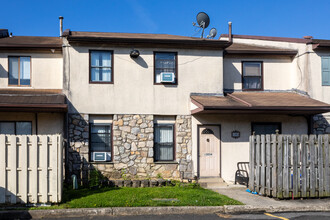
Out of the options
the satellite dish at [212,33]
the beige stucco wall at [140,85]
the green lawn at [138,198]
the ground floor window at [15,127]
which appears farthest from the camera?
the satellite dish at [212,33]

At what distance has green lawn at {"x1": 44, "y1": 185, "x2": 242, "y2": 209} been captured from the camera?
914 cm

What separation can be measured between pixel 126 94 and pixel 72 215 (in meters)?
5.91

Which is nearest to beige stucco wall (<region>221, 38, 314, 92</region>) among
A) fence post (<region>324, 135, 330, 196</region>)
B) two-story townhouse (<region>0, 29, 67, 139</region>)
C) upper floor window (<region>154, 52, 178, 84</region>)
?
upper floor window (<region>154, 52, 178, 84</region>)

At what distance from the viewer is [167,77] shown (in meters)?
13.5

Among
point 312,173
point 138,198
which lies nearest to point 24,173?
point 138,198

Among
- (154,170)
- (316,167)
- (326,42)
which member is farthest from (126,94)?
(326,42)

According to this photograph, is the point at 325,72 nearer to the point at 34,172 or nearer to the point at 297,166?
the point at 297,166

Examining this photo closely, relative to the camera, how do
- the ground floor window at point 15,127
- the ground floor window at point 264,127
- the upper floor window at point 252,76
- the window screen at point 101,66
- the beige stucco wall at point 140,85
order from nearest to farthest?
the ground floor window at point 15,127 < the beige stucco wall at point 140,85 < the window screen at point 101,66 < the ground floor window at point 264,127 < the upper floor window at point 252,76

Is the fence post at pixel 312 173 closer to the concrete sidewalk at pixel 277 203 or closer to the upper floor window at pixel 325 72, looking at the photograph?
Result: the concrete sidewalk at pixel 277 203

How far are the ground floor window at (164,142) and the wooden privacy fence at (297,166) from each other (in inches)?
167

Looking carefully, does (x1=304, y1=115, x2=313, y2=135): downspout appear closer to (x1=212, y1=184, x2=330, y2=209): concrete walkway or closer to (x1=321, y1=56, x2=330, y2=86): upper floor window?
(x1=321, y1=56, x2=330, y2=86): upper floor window

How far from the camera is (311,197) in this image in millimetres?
10328

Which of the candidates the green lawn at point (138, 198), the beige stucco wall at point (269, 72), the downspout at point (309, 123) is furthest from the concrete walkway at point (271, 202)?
A: the beige stucco wall at point (269, 72)

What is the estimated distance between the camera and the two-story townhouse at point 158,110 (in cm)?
1310
